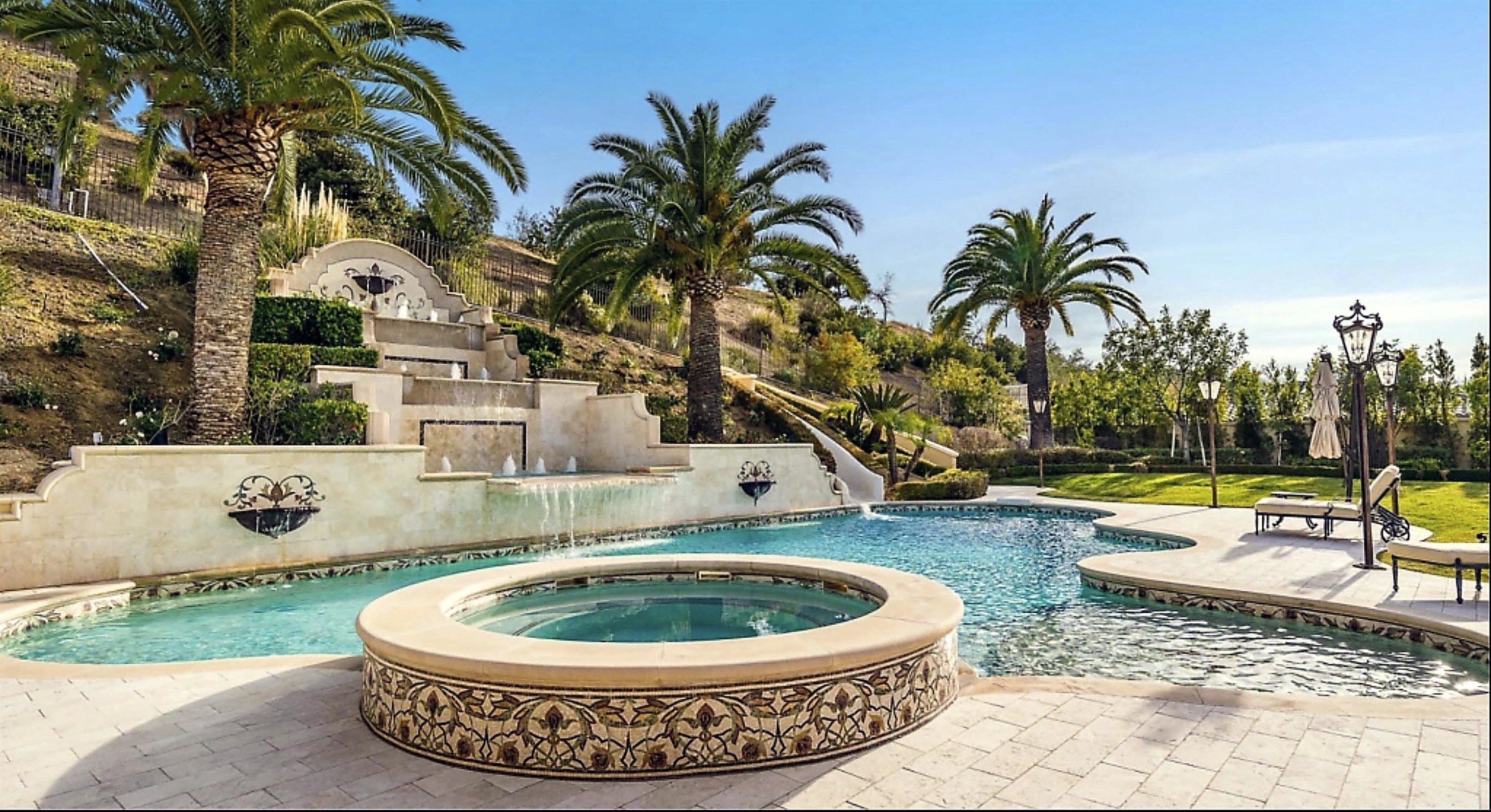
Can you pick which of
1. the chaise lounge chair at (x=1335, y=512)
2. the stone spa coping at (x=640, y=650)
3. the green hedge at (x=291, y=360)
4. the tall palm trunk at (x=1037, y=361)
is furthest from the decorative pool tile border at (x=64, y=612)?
the tall palm trunk at (x=1037, y=361)

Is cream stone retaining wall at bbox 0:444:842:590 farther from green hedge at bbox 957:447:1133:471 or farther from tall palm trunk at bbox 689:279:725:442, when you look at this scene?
green hedge at bbox 957:447:1133:471

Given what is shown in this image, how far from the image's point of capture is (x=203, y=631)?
7824 mm

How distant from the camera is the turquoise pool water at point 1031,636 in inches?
239

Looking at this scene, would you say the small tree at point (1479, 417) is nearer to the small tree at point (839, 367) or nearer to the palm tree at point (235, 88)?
the small tree at point (839, 367)

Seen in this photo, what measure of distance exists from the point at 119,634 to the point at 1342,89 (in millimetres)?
10837

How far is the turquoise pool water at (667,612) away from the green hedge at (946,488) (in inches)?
543

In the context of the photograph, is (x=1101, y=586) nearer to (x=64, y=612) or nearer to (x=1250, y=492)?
(x=64, y=612)

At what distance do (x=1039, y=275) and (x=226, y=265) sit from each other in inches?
922

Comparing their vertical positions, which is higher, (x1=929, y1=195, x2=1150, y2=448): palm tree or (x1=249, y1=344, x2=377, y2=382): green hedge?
(x1=929, y1=195, x2=1150, y2=448): palm tree

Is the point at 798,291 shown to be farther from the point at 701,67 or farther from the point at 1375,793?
the point at 1375,793

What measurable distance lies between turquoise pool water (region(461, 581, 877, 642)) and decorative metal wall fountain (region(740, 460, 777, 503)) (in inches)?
391

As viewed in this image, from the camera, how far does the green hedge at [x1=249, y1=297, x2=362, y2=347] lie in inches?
611

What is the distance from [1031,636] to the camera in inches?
287

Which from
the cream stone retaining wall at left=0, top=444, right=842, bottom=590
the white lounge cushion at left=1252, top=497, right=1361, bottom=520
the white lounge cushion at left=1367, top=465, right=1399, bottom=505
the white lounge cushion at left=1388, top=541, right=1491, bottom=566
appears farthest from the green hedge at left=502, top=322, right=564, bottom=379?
the white lounge cushion at left=1388, top=541, right=1491, bottom=566
